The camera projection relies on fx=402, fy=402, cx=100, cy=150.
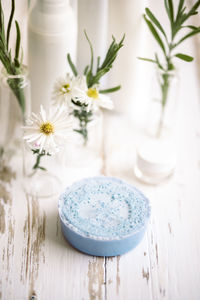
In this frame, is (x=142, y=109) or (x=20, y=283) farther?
(x=142, y=109)

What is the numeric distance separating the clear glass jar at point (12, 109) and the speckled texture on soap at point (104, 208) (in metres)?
0.17

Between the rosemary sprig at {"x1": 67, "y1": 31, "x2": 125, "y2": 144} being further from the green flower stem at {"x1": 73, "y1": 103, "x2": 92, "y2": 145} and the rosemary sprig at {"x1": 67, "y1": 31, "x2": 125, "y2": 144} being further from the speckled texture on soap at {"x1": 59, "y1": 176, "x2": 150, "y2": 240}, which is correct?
the speckled texture on soap at {"x1": 59, "y1": 176, "x2": 150, "y2": 240}

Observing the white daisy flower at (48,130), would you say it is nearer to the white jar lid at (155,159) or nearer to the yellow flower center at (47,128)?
the yellow flower center at (47,128)

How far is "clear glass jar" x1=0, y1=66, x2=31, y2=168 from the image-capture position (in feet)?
2.19

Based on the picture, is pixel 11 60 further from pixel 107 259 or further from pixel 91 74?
pixel 107 259

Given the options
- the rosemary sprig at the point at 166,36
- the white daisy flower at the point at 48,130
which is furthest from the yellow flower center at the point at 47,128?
the rosemary sprig at the point at 166,36

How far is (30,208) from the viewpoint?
69 cm

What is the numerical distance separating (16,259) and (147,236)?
8.3 inches

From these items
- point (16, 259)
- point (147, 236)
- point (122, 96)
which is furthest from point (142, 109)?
point (16, 259)

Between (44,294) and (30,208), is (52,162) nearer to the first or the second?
(30,208)

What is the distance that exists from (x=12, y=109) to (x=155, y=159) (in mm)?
272

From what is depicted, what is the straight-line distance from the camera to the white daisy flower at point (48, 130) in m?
0.59

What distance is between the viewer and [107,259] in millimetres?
609

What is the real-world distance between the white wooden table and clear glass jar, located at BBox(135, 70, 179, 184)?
29 mm
